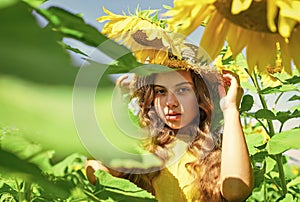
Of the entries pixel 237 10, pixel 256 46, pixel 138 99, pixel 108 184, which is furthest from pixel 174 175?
pixel 237 10

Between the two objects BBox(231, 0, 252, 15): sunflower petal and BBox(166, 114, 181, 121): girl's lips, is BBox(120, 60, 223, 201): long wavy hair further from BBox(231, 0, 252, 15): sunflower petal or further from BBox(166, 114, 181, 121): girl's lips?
BBox(231, 0, 252, 15): sunflower petal

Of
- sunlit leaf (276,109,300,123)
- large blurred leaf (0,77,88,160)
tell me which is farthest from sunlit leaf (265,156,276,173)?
large blurred leaf (0,77,88,160)

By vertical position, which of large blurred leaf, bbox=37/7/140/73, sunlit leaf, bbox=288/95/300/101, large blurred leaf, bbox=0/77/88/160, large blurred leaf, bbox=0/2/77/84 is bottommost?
sunlit leaf, bbox=288/95/300/101

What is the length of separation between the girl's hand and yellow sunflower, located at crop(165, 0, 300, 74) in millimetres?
932

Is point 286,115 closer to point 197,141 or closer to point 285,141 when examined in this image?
point 197,141

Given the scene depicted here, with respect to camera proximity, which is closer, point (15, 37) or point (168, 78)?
point (15, 37)

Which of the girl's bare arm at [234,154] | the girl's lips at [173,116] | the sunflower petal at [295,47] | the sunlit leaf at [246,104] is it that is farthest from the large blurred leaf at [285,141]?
the sunflower petal at [295,47]

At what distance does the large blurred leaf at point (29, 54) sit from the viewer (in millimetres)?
163

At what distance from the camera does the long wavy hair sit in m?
1.79

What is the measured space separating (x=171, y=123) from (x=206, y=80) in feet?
0.71

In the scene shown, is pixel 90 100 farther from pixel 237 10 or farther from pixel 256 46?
pixel 256 46

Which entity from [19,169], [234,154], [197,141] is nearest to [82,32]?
[19,169]

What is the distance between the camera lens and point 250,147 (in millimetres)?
2000

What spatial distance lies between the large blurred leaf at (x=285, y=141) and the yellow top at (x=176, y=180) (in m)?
0.43
